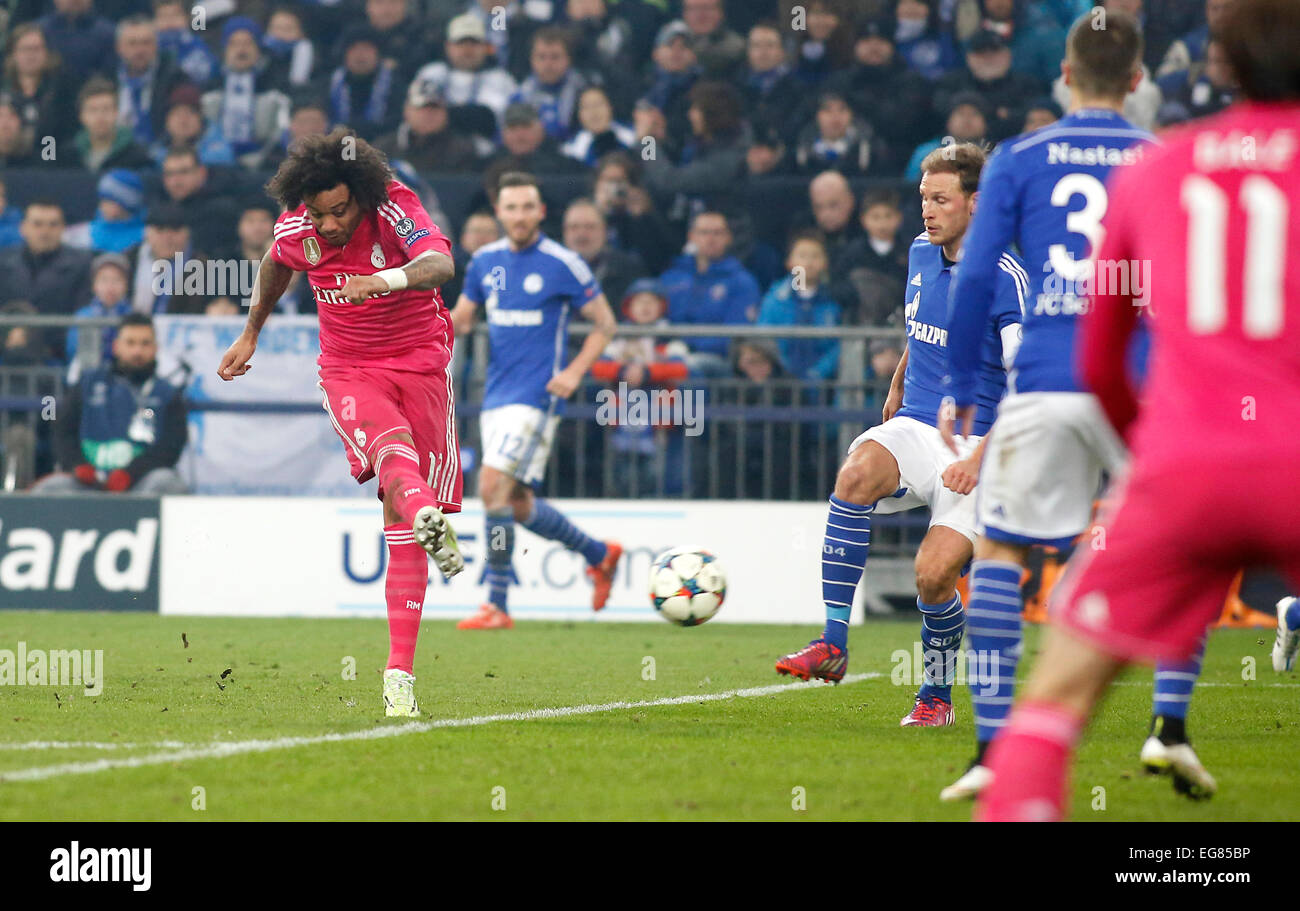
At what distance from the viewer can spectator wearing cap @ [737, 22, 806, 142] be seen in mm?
15422

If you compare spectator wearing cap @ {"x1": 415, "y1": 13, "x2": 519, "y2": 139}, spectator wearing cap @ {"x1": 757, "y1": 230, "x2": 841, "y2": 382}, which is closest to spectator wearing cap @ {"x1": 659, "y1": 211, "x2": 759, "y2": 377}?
spectator wearing cap @ {"x1": 757, "y1": 230, "x2": 841, "y2": 382}

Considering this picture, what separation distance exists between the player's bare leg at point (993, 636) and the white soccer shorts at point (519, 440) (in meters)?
6.67

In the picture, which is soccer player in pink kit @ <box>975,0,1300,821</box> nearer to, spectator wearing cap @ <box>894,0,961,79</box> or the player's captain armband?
the player's captain armband

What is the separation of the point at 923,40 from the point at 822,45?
0.98 m

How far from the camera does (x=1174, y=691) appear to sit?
527cm

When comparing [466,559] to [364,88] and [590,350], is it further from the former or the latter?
[364,88]

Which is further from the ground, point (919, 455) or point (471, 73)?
point (471, 73)

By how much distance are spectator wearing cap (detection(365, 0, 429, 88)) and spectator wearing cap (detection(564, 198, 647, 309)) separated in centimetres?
332

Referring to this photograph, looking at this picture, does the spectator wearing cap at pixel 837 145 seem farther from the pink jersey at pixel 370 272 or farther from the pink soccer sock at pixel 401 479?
the pink soccer sock at pixel 401 479

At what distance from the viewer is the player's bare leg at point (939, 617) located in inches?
259

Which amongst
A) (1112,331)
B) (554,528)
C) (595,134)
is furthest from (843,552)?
(595,134)

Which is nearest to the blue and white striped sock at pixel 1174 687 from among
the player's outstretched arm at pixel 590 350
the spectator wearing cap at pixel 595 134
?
the player's outstretched arm at pixel 590 350
